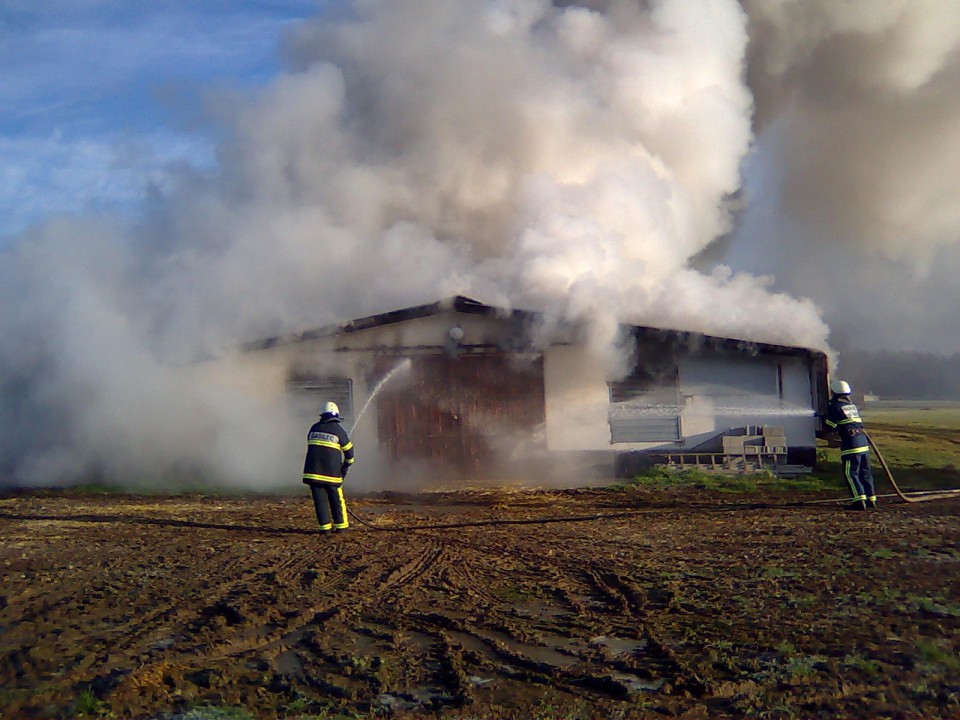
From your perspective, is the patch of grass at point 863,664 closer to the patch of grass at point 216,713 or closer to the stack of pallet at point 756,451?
the patch of grass at point 216,713

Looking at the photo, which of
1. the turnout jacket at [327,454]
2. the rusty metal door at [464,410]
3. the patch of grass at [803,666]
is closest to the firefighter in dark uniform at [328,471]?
the turnout jacket at [327,454]

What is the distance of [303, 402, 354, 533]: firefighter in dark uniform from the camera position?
9.84 meters

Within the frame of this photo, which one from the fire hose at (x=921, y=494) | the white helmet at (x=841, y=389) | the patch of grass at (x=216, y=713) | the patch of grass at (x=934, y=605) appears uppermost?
the white helmet at (x=841, y=389)

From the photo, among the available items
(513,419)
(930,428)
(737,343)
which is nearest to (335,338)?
(513,419)

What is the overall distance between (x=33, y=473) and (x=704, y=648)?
15640mm

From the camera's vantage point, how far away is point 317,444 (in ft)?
32.8

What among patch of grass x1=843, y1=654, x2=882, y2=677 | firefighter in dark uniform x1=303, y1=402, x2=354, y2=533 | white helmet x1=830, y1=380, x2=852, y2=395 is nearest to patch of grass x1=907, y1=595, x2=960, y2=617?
patch of grass x1=843, y1=654, x2=882, y2=677

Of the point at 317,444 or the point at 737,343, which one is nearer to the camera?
the point at 317,444

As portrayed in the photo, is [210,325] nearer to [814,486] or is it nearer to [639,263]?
[639,263]

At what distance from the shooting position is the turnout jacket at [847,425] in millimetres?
10656

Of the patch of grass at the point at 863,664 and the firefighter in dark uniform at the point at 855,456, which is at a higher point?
the firefighter in dark uniform at the point at 855,456

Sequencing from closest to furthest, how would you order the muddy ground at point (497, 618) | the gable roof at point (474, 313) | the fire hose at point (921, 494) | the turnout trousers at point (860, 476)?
the muddy ground at point (497, 618)
the turnout trousers at point (860, 476)
the fire hose at point (921, 494)
the gable roof at point (474, 313)

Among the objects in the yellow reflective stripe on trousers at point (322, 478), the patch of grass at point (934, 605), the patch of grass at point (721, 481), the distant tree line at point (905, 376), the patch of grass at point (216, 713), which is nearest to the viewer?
the patch of grass at point (216, 713)

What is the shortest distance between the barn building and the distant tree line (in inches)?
1677
